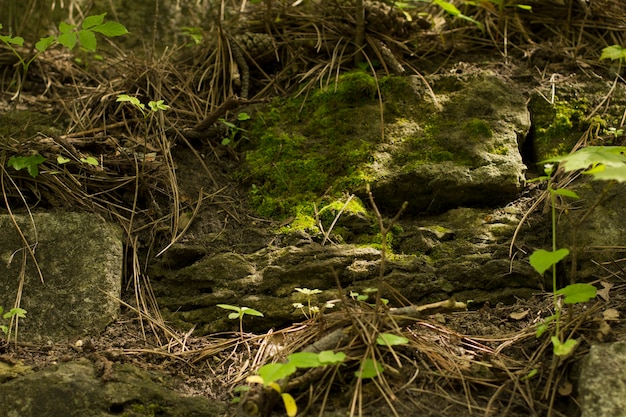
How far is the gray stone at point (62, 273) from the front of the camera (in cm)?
265

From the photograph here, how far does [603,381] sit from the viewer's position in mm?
1995

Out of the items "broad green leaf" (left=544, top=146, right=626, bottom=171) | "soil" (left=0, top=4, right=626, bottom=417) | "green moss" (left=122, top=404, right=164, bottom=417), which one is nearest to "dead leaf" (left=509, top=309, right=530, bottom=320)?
"soil" (left=0, top=4, right=626, bottom=417)

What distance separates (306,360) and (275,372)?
4.3 inches

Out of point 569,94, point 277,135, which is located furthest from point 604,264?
point 277,135

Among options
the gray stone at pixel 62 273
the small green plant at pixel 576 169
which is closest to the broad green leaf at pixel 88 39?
the gray stone at pixel 62 273

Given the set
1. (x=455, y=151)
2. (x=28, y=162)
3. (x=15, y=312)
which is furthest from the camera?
(x=455, y=151)

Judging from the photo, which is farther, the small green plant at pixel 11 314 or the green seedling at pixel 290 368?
the small green plant at pixel 11 314

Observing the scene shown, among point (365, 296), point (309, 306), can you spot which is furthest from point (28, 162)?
point (365, 296)

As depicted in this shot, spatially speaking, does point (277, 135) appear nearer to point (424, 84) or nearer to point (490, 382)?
point (424, 84)

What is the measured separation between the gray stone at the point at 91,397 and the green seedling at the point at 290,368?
1.03ft

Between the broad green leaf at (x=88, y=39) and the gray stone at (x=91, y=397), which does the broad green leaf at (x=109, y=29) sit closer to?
the broad green leaf at (x=88, y=39)

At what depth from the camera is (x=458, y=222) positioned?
299 cm

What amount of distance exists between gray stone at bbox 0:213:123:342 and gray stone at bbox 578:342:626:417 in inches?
75.5

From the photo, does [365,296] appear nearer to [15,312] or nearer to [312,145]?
[312,145]
